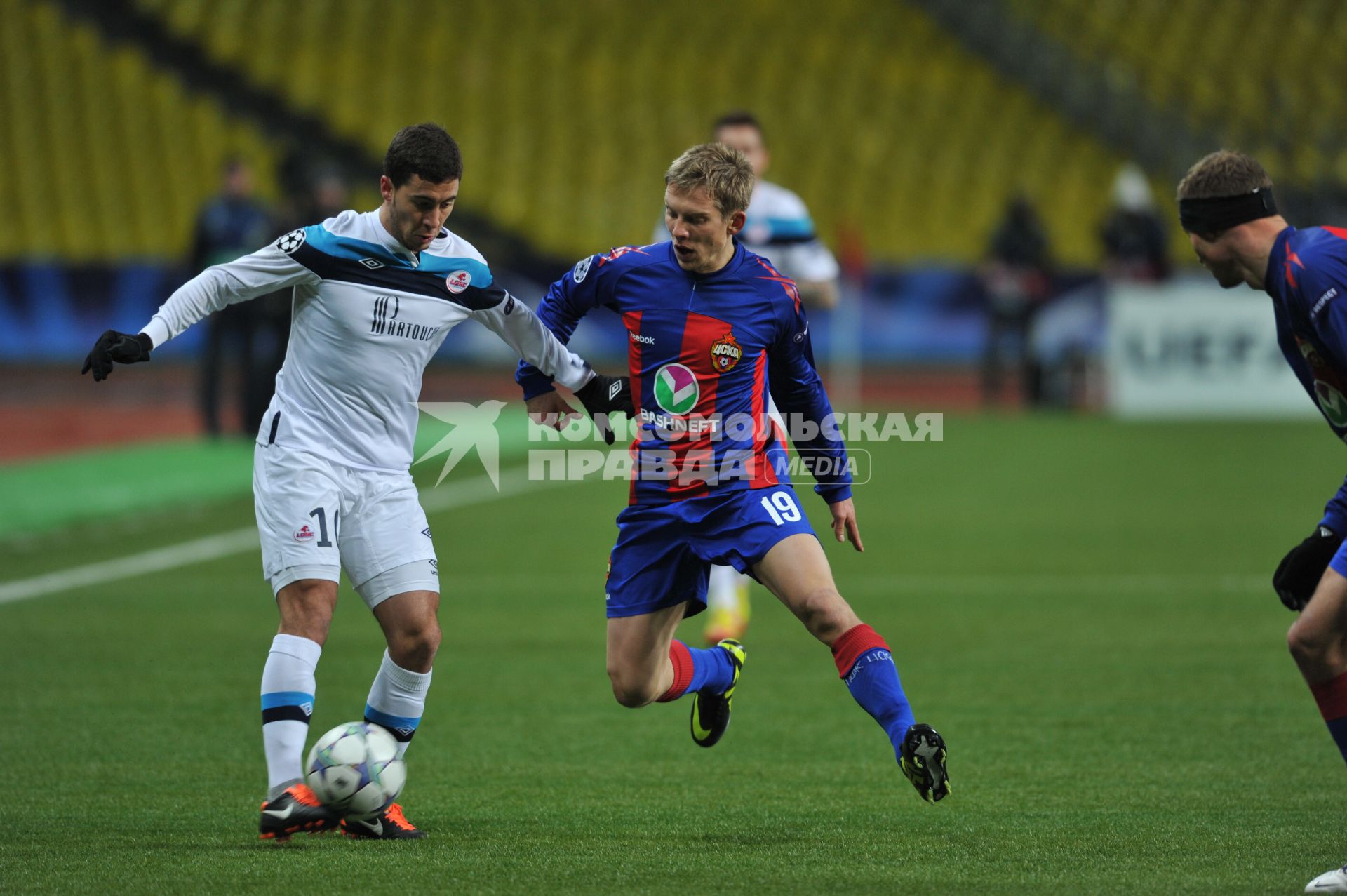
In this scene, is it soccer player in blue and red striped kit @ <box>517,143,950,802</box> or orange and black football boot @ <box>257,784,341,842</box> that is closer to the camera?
orange and black football boot @ <box>257,784,341,842</box>

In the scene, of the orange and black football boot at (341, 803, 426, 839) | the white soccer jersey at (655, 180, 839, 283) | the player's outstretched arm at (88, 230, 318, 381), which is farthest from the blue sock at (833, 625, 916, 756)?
the white soccer jersey at (655, 180, 839, 283)

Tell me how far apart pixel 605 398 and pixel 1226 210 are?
6.68 ft

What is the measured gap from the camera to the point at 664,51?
88.5 feet

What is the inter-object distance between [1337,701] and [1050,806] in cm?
102

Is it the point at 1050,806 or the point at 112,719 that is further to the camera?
the point at 112,719

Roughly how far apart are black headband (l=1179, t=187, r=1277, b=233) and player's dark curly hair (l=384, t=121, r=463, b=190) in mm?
A: 2032

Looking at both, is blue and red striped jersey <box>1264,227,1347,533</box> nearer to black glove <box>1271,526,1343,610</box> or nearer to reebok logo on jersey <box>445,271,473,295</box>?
black glove <box>1271,526,1343,610</box>

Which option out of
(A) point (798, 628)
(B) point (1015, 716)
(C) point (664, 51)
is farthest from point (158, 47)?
(B) point (1015, 716)

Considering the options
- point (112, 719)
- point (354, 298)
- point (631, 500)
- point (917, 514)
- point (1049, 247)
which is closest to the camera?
point (354, 298)

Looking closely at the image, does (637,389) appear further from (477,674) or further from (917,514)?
(917,514)

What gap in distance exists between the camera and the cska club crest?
535 centimetres

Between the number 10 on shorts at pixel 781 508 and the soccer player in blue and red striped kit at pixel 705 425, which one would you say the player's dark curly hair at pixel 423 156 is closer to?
the soccer player in blue and red striped kit at pixel 705 425

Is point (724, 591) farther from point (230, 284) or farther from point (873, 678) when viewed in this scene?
point (230, 284)

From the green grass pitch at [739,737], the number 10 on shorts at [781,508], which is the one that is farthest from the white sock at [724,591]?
the number 10 on shorts at [781,508]
